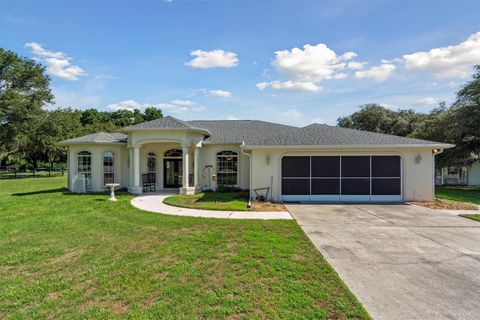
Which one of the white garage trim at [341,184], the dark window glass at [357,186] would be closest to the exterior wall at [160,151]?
the white garage trim at [341,184]

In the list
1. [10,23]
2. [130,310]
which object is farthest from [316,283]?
[10,23]

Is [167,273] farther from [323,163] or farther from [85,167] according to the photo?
[85,167]

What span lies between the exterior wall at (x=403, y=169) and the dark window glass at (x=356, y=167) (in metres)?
0.29

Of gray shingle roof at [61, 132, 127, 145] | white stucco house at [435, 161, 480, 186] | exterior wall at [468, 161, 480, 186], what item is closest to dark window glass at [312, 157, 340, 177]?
gray shingle roof at [61, 132, 127, 145]

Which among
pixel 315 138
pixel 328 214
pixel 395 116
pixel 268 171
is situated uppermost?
pixel 395 116

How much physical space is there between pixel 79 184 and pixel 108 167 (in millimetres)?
1896

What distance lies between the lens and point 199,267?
16.2 feet

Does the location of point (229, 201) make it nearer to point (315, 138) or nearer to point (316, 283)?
point (315, 138)

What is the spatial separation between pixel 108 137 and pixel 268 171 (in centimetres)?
1107

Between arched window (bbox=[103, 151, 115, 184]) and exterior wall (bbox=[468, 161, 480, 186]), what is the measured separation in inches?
1213

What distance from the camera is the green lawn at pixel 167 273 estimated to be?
11.8 feet

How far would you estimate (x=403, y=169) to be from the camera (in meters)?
12.8

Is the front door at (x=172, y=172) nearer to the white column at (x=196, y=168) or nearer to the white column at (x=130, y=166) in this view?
the white column at (x=130, y=166)

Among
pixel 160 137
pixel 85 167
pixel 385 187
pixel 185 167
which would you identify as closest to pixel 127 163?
pixel 85 167
